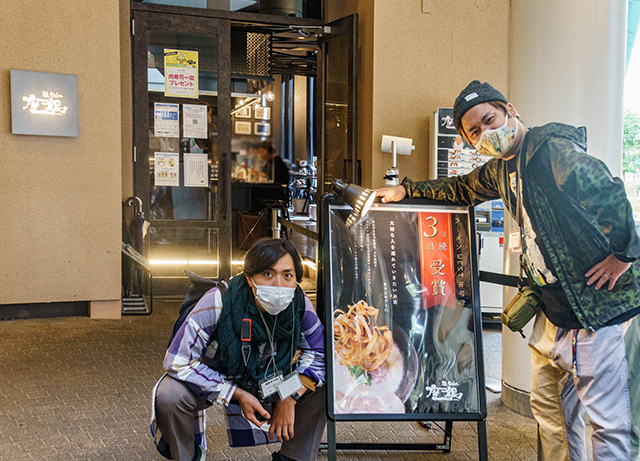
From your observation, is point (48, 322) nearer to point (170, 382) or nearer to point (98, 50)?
point (98, 50)

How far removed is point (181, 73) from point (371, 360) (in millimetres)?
4561

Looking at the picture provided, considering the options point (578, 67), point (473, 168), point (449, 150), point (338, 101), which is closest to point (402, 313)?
point (578, 67)

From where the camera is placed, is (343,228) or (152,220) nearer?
(343,228)

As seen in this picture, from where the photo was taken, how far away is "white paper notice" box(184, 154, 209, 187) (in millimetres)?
6336

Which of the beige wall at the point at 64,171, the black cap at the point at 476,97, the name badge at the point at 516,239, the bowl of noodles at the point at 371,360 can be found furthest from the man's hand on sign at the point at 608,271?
the beige wall at the point at 64,171

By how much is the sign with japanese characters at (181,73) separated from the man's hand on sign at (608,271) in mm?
4963

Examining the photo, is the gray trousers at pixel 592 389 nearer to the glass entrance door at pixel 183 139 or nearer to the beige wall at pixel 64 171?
the beige wall at pixel 64 171

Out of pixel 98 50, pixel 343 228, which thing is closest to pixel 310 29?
pixel 98 50

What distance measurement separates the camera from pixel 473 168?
17.3 feet

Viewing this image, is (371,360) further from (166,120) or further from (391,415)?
(166,120)

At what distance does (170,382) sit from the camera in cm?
245

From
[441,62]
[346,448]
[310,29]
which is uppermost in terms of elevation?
[310,29]

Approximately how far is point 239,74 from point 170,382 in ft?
16.1

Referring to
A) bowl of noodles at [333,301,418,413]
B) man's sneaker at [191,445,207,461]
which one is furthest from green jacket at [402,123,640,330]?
man's sneaker at [191,445,207,461]
